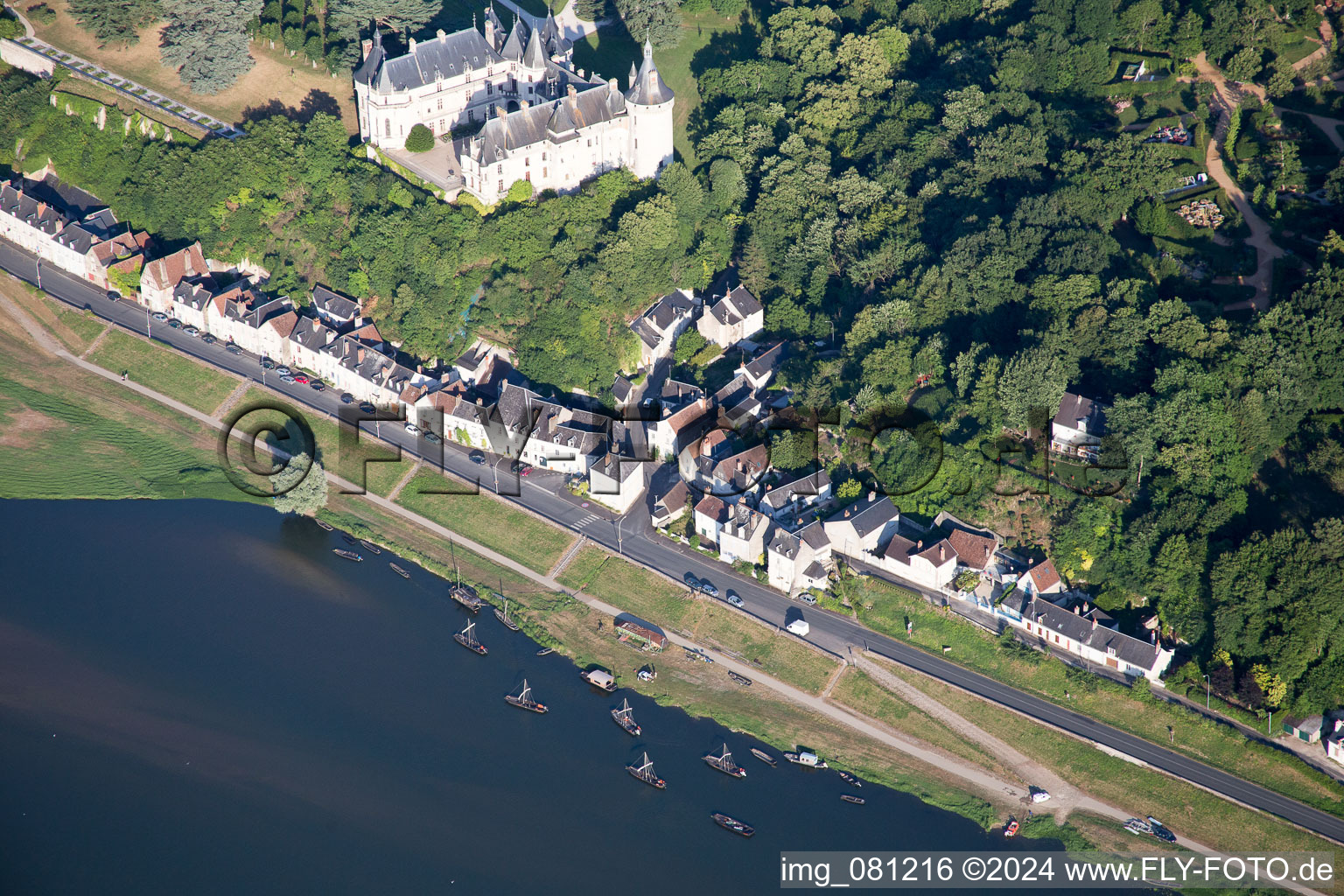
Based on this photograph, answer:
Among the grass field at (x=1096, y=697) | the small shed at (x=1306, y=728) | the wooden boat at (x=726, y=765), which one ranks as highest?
the small shed at (x=1306, y=728)

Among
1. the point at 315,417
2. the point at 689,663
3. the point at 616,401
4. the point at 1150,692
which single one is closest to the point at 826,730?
the point at 689,663

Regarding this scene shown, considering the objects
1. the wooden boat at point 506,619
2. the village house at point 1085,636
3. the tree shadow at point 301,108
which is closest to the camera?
the village house at point 1085,636

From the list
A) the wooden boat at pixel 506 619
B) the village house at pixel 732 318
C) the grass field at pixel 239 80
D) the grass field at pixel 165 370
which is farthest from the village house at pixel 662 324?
the grass field at pixel 239 80

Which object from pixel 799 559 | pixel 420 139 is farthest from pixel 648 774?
pixel 420 139

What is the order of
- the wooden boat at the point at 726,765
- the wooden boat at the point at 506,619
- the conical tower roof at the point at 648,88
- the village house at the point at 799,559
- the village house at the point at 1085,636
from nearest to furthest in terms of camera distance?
the wooden boat at the point at 726,765 → the village house at the point at 1085,636 → the village house at the point at 799,559 → the wooden boat at the point at 506,619 → the conical tower roof at the point at 648,88

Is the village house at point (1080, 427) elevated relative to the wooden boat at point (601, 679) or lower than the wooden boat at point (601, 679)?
elevated

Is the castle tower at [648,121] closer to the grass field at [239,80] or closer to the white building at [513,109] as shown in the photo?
the white building at [513,109]
